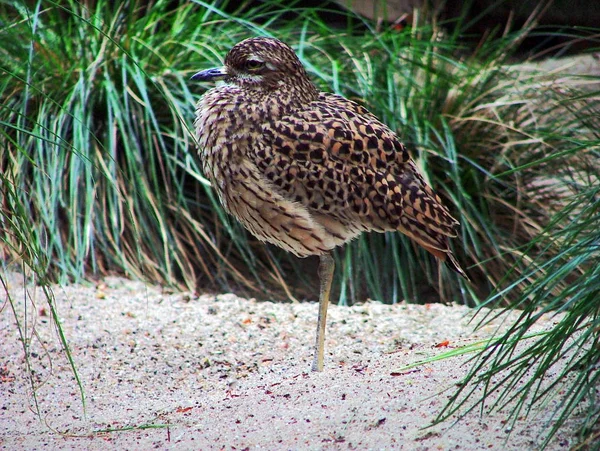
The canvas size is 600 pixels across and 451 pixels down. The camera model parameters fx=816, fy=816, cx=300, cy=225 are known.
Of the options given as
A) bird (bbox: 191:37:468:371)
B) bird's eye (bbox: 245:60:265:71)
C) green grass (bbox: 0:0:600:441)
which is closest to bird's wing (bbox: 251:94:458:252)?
bird (bbox: 191:37:468:371)

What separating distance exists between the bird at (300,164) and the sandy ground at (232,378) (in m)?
0.46

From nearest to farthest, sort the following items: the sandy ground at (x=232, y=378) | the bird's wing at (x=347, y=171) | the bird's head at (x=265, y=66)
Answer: the sandy ground at (x=232, y=378) < the bird's wing at (x=347, y=171) < the bird's head at (x=265, y=66)

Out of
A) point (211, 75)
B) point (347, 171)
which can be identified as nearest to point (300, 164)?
point (347, 171)

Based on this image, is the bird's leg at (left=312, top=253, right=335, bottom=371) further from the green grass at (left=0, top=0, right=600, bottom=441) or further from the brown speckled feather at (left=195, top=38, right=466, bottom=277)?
the green grass at (left=0, top=0, right=600, bottom=441)

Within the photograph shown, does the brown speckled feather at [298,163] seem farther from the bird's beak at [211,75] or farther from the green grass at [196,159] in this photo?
the green grass at [196,159]

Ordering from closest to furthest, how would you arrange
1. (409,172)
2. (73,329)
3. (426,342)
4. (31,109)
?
(409,172) → (426,342) → (73,329) → (31,109)

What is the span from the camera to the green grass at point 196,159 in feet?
16.1

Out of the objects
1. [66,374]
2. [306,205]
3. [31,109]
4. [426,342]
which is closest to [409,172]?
[306,205]

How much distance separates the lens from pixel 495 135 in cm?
538

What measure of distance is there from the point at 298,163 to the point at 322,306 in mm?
613

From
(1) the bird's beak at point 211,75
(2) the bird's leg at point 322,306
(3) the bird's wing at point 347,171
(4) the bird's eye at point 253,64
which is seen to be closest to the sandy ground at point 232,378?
(2) the bird's leg at point 322,306

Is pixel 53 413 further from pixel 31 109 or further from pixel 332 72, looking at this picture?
pixel 332 72

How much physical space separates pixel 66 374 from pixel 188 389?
1.89ft

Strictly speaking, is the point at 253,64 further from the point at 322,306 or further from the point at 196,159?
the point at 196,159
